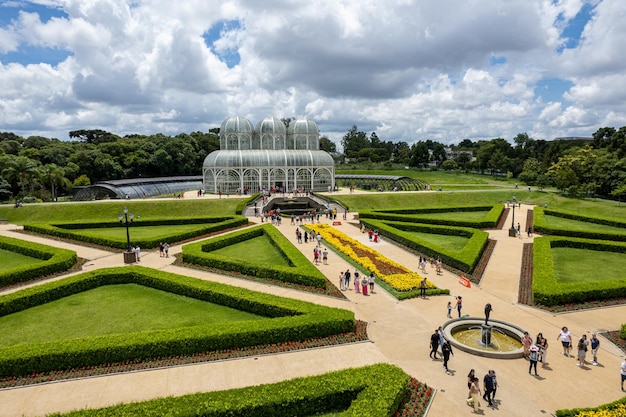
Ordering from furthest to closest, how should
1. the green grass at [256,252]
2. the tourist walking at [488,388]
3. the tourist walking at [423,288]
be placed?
the green grass at [256,252] → the tourist walking at [423,288] → the tourist walking at [488,388]

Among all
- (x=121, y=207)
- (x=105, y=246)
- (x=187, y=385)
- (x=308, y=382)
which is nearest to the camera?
(x=308, y=382)

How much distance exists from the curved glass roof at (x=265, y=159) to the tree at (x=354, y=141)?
98.7 metres

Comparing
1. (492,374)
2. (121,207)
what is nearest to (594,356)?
(492,374)

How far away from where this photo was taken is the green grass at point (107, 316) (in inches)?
682

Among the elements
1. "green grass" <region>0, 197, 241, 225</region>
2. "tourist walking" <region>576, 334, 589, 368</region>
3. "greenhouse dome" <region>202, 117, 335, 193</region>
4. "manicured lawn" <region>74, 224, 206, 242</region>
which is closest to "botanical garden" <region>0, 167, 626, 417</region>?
"tourist walking" <region>576, 334, 589, 368</region>

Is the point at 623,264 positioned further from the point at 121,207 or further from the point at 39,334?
the point at 121,207

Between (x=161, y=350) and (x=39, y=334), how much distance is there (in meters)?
6.48

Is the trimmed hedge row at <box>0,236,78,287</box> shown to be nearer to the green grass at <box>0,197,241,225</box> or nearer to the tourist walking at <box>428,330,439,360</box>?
the green grass at <box>0,197,241,225</box>

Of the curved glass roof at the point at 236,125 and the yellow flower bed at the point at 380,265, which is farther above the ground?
the curved glass roof at the point at 236,125

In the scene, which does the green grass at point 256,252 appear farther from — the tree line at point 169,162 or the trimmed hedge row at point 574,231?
the tree line at point 169,162

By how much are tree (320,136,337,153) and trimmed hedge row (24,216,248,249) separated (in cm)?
11829

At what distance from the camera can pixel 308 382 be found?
12406mm

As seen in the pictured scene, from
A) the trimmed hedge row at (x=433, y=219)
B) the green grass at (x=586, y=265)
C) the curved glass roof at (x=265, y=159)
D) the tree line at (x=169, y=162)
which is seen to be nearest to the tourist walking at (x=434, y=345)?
the green grass at (x=586, y=265)

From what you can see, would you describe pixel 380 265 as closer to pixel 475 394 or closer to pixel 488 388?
pixel 488 388
